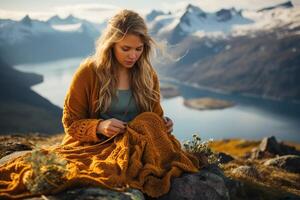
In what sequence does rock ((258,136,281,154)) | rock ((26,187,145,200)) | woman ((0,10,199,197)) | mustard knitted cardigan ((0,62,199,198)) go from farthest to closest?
1. rock ((258,136,281,154))
2. woman ((0,10,199,197))
3. mustard knitted cardigan ((0,62,199,198))
4. rock ((26,187,145,200))

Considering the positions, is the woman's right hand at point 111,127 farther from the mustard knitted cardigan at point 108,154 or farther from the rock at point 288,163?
the rock at point 288,163

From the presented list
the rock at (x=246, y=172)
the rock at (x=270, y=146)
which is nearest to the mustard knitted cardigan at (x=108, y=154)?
the rock at (x=246, y=172)

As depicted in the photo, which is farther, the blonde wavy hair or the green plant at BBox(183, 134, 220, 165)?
the green plant at BBox(183, 134, 220, 165)

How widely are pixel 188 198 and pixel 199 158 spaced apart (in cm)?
147

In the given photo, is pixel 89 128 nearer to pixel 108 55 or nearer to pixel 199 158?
pixel 108 55

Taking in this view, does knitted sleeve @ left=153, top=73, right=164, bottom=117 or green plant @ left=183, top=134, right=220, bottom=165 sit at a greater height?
knitted sleeve @ left=153, top=73, right=164, bottom=117

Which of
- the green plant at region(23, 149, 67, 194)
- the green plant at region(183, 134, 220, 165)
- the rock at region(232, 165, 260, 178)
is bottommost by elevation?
the rock at region(232, 165, 260, 178)

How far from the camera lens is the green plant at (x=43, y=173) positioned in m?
6.18

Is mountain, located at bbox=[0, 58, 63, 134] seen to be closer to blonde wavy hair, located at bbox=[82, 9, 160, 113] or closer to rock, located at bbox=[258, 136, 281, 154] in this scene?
rock, located at bbox=[258, 136, 281, 154]

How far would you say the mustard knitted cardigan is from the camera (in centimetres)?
673

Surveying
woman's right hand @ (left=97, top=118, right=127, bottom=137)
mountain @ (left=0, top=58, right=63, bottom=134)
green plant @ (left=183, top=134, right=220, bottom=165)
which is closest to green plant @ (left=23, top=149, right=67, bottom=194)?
woman's right hand @ (left=97, top=118, right=127, bottom=137)

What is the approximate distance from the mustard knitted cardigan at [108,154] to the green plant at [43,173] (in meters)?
0.13

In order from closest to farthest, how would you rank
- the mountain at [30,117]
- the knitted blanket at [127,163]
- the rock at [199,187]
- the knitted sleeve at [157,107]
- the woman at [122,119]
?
the knitted blanket at [127,163], the woman at [122,119], the rock at [199,187], the knitted sleeve at [157,107], the mountain at [30,117]

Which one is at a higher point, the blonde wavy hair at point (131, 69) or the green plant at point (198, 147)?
the blonde wavy hair at point (131, 69)
